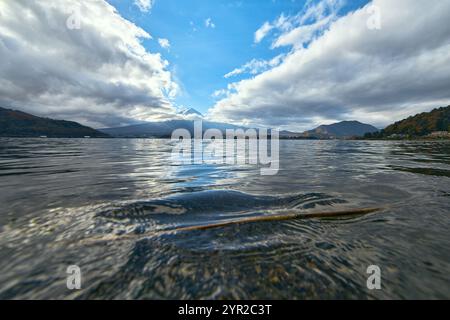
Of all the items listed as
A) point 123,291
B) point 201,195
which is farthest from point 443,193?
point 123,291

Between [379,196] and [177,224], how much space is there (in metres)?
9.03

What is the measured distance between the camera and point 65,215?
6.80 metres

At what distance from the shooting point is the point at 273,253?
15.2 feet

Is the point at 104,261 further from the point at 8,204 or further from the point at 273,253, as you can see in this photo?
the point at 8,204

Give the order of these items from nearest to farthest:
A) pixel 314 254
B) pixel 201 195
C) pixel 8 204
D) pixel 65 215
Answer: pixel 314 254 → pixel 65 215 → pixel 8 204 → pixel 201 195

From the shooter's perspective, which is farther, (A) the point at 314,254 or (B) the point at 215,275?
(A) the point at 314,254

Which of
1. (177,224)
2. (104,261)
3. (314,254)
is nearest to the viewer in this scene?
(104,261)

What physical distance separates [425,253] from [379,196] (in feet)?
17.4

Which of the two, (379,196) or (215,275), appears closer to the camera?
(215,275)

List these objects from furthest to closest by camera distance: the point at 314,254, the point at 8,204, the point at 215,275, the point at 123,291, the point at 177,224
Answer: the point at 8,204, the point at 177,224, the point at 314,254, the point at 215,275, the point at 123,291
